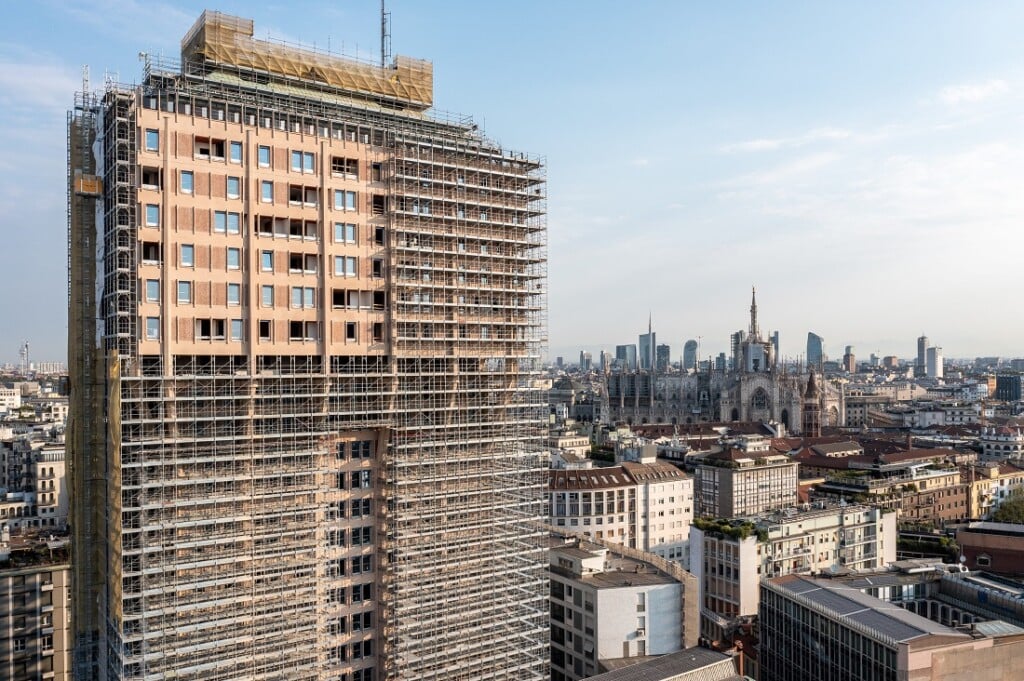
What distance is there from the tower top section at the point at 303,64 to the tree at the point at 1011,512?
8504 cm

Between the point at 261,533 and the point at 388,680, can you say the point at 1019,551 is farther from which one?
the point at 261,533

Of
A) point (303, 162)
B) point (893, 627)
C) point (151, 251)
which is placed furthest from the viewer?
point (893, 627)

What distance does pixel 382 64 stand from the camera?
47906 mm

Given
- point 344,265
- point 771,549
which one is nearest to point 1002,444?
point 771,549

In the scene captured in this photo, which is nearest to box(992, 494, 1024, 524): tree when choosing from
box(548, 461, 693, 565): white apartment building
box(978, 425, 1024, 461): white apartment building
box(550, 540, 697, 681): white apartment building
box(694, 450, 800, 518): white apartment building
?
box(694, 450, 800, 518): white apartment building

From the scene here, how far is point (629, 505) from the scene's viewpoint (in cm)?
8262

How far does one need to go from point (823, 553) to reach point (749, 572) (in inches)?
448

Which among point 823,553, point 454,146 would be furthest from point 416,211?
point 823,553

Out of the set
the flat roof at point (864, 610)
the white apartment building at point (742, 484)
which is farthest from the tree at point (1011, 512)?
the flat roof at point (864, 610)

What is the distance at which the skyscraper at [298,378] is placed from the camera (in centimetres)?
3609

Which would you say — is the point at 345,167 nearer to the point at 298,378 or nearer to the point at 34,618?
the point at 298,378

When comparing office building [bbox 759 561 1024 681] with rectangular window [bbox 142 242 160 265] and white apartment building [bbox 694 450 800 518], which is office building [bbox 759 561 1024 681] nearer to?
white apartment building [bbox 694 450 800 518]

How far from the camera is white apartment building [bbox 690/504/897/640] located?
7000cm

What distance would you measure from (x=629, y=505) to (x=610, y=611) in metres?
29.3
